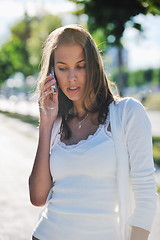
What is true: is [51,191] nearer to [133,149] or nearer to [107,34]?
[133,149]

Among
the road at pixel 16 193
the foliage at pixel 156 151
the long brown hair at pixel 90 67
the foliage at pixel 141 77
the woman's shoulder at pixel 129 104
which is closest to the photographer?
the woman's shoulder at pixel 129 104

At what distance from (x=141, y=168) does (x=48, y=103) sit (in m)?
0.84

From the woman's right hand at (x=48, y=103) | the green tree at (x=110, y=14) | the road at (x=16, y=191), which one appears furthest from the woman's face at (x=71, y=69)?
the green tree at (x=110, y=14)

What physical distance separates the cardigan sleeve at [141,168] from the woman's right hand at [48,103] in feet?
1.99

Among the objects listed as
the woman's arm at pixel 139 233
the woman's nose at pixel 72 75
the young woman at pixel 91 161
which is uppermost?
the woman's nose at pixel 72 75

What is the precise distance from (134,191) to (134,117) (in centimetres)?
36

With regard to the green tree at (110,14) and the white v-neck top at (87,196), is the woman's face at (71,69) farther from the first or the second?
the green tree at (110,14)

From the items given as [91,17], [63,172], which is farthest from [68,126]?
[91,17]

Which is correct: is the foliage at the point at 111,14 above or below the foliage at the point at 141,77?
above

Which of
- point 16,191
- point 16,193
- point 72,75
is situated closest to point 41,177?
point 72,75

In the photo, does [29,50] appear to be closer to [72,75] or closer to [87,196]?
[72,75]

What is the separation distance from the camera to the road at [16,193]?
15.2 ft

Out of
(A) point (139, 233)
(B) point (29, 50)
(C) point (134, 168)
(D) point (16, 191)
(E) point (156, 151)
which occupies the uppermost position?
(C) point (134, 168)

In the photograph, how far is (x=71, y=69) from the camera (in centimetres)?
217
